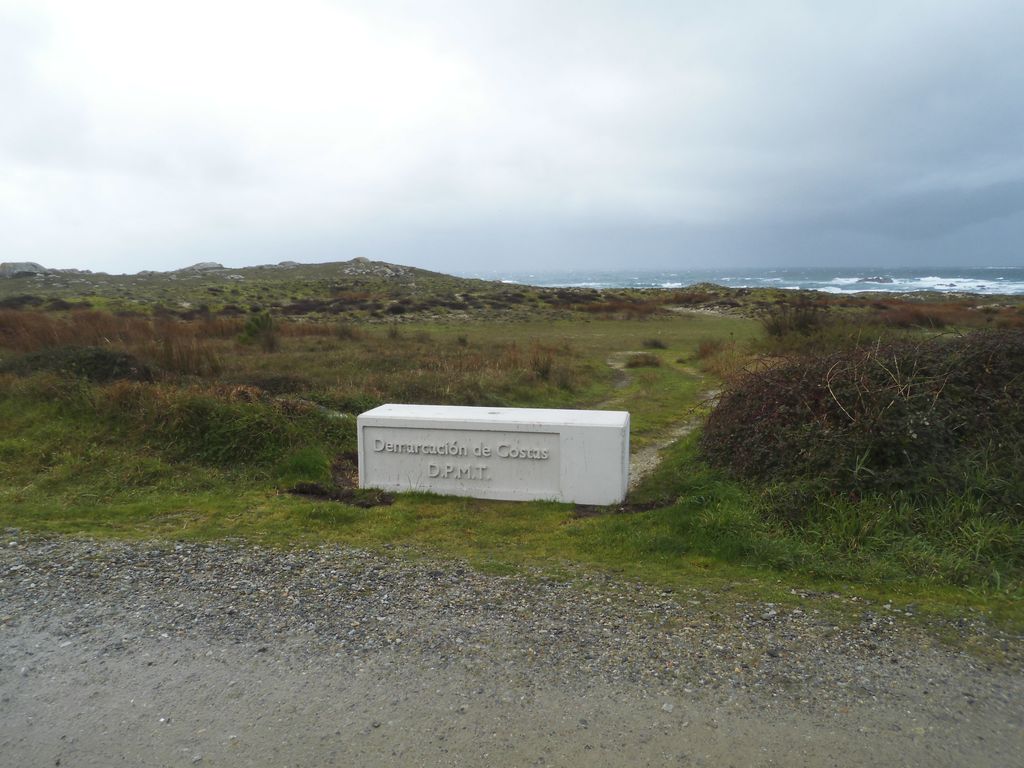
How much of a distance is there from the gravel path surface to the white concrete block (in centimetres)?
194

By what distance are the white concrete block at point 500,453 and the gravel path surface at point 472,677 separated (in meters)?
1.94

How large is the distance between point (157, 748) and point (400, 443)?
4245 mm

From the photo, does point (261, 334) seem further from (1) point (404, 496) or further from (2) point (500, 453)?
(2) point (500, 453)

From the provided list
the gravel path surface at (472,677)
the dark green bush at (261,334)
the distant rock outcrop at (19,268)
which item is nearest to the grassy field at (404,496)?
the gravel path surface at (472,677)

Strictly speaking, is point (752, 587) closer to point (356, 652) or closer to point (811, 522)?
point (811, 522)

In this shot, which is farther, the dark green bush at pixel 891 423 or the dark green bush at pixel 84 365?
the dark green bush at pixel 84 365

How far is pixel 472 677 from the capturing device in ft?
11.8

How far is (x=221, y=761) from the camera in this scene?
3.00 m

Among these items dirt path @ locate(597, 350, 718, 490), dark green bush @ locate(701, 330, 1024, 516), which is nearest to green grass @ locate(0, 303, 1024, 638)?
dirt path @ locate(597, 350, 718, 490)

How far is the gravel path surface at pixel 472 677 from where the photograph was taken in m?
3.05

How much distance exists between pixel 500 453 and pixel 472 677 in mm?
3432

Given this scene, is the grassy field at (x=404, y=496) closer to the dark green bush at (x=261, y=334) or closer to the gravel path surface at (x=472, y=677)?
the gravel path surface at (x=472, y=677)

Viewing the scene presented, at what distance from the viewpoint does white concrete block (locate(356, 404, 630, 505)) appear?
677 centimetres

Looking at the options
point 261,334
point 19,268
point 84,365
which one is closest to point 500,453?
point 84,365
